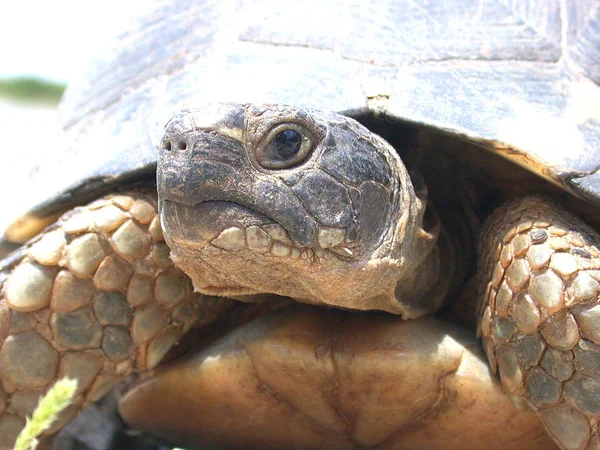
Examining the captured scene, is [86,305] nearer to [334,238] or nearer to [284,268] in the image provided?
[284,268]

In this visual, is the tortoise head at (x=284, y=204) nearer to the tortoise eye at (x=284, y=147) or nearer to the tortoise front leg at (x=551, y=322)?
the tortoise eye at (x=284, y=147)

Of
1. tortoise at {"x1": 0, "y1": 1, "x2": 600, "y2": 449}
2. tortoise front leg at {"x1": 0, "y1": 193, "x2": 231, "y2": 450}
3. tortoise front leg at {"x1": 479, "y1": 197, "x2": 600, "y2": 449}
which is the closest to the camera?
tortoise at {"x1": 0, "y1": 1, "x2": 600, "y2": 449}

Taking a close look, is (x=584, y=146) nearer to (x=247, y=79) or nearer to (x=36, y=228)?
(x=247, y=79)

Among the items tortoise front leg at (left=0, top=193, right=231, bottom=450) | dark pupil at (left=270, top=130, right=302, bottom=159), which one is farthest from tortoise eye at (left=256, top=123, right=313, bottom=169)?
tortoise front leg at (left=0, top=193, right=231, bottom=450)

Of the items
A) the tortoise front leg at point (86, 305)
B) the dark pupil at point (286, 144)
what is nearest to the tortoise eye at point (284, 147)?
the dark pupil at point (286, 144)

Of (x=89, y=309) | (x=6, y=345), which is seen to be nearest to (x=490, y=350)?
(x=89, y=309)

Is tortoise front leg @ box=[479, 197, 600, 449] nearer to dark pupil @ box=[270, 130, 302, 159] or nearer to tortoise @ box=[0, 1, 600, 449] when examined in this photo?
tortoise @ box=[0, 1, 600, 449]
